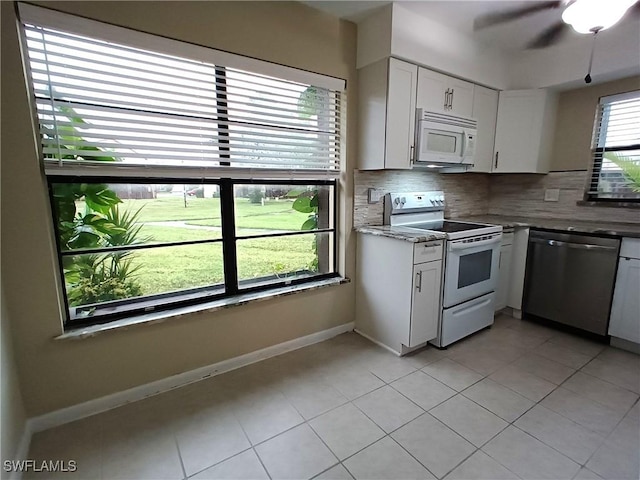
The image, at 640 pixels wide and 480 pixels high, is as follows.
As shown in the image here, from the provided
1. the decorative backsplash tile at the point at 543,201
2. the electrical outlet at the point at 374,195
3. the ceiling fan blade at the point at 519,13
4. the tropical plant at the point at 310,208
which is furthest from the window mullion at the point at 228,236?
the decorative backsplash tile at the point at 543,201

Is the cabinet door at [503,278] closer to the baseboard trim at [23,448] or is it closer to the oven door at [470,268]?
the oven door at [470,268]

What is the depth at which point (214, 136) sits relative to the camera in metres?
1.97

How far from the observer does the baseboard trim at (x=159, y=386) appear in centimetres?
170

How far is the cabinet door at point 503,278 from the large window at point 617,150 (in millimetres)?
1029

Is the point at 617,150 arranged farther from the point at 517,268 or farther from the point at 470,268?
the point at 470,268

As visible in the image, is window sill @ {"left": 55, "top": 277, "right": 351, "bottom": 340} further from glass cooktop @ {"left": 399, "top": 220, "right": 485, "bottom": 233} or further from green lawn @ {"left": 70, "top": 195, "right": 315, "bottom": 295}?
glass cooktop @ {"left": 399, "top": 220, "right": 485, "bottom": 233}

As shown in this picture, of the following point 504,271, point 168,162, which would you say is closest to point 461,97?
point 504,271

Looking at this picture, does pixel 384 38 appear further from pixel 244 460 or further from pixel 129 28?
pixel 244 460

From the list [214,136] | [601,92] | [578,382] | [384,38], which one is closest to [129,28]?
[214,136]

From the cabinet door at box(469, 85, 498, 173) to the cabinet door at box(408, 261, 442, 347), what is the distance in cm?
129

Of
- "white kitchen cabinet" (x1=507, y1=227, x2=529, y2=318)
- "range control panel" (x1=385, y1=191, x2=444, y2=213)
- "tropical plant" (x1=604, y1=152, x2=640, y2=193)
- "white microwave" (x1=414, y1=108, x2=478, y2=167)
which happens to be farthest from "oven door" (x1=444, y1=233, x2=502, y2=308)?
"tropical plant" (x1=604, y1=152, x2=640, y2=193)

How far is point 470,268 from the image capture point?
2520 mm

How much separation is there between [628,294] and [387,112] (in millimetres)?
2279

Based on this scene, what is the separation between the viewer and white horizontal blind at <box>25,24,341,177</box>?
60.7 inches
